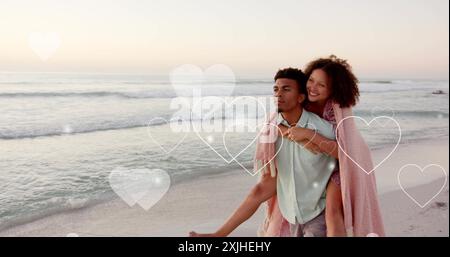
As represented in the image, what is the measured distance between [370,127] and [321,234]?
7598 millimetres

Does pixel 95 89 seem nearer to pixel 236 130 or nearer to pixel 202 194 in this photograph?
pixel 236 130

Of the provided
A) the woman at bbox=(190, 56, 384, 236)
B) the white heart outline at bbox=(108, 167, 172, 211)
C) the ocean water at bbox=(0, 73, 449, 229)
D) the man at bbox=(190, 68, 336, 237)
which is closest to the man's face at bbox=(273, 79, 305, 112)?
the man at bbox=(190, 68, 336, 237)

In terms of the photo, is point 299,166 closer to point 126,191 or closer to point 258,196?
point 258,196

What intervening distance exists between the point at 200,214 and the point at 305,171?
220cm

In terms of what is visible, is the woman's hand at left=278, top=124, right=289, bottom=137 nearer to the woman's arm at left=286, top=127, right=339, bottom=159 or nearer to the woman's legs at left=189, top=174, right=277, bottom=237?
the woman's arm at left=286, top=127, right=339, bottom=159

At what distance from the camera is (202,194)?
5.71 m

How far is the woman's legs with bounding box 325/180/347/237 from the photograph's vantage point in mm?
3098

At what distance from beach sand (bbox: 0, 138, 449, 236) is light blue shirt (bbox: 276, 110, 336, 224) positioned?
4.76ft

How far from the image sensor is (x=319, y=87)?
3234 millimetres

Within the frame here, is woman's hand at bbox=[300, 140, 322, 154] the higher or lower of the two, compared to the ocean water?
higher

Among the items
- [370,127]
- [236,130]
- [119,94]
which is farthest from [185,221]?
[119,94]

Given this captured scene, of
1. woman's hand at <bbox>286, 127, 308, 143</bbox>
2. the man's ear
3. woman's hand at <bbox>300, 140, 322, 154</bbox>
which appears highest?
the man's ear

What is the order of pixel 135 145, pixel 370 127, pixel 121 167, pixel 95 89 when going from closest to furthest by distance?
pixel 121 167, pixel 135 145, pixel 370 127, pixel 95 89
